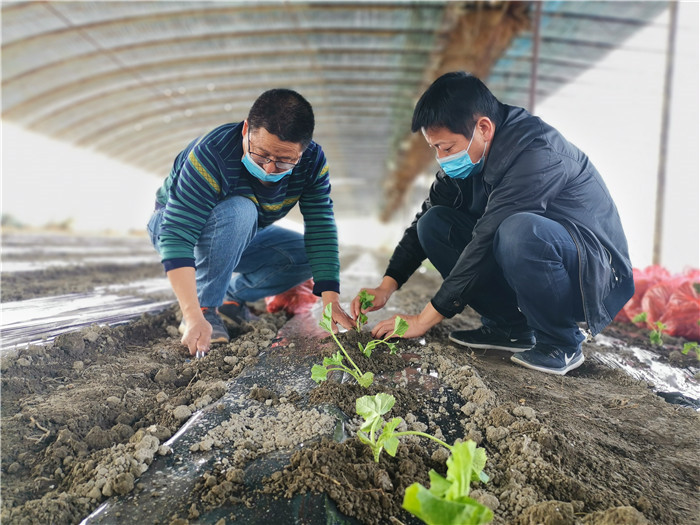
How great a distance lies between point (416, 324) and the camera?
1946mm

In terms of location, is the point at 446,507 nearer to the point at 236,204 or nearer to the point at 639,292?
the point at 236,204

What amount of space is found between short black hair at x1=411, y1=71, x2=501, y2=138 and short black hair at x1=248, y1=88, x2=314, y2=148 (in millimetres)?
451

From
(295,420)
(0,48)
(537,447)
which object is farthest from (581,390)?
(0,48)

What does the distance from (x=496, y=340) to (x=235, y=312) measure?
142 centimetres

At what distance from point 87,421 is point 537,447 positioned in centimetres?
131

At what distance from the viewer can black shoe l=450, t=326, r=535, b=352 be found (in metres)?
2.16

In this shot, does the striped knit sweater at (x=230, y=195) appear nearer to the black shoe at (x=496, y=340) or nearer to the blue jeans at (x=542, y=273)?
the black shoe at (x=496, y=340)

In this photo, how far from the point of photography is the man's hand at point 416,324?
1897 mm

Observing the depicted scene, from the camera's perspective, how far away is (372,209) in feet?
98.1

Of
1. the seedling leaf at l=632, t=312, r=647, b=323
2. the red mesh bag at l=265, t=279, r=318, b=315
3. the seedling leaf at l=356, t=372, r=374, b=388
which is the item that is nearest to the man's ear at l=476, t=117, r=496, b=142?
the seedling leaf at l=356, t=372, r=374, b=388

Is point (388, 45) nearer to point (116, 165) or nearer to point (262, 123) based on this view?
point (262, 123)

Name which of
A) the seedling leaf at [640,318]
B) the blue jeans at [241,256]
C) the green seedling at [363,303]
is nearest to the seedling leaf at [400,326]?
the green seedling at [363,303]

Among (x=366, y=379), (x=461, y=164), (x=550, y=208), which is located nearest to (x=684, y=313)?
(x=550, y=208)

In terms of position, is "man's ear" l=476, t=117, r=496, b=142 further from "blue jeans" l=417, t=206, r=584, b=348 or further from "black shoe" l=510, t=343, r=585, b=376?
"black shoe" l=510, t=343, r=585, b=376
